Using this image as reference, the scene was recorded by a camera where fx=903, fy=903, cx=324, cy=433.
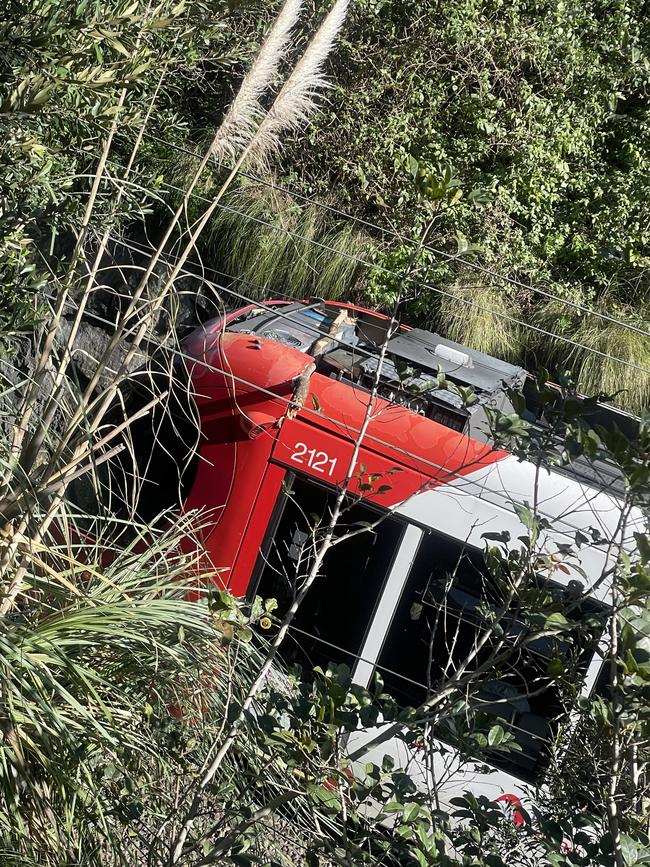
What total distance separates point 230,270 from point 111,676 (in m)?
7.05

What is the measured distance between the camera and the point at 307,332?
5.72 metres

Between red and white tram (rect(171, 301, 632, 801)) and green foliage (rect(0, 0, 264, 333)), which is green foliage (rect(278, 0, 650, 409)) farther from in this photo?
green foliage (rect(0, 0, 264, 333))

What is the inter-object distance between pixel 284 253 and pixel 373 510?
490cm

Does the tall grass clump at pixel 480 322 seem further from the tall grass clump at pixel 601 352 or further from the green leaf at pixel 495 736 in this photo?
the green leaf at pixel 495 736

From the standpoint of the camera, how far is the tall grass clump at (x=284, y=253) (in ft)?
29.6

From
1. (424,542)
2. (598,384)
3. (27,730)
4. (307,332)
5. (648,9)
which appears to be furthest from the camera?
(648,9)

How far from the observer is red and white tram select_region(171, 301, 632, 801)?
4566 millimetres

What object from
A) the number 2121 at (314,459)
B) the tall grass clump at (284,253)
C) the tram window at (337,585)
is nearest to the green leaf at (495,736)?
the tram window at (337,585)

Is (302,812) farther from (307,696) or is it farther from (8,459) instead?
(8,459)

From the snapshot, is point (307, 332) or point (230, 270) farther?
point (230, 270)

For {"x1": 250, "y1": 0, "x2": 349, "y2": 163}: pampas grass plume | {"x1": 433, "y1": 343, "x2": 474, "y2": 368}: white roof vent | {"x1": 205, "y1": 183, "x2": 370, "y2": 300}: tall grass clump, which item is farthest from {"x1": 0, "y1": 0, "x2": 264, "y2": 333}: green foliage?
{"x1": 205, "y1": 183, "x2": 370, "y2": 300}: tall grass clump

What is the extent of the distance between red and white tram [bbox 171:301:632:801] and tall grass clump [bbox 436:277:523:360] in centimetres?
369

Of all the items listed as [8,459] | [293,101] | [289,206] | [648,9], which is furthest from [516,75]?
[8,459]

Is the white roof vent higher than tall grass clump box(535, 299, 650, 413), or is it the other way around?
tall grass clump box(535, 299, 650, 413)
